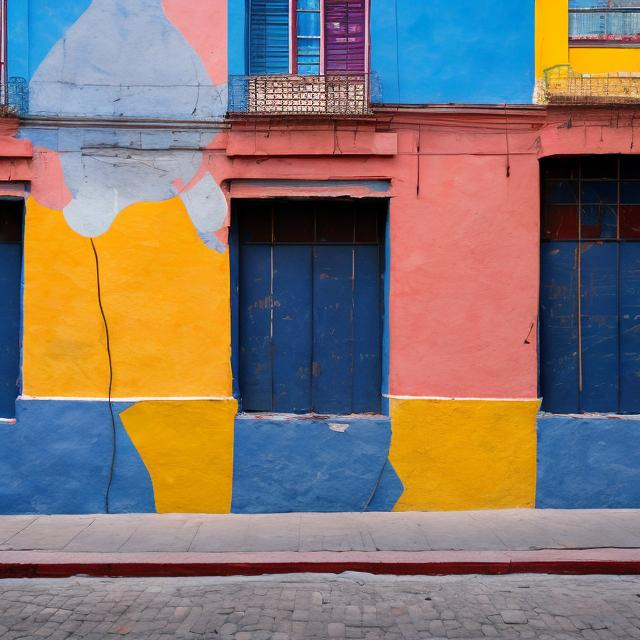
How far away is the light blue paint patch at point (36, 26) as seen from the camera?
271 inches

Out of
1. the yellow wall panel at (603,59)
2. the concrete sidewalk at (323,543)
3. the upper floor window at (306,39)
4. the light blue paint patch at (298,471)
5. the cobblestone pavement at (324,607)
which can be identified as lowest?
the cobblestone pavement at (324,607)

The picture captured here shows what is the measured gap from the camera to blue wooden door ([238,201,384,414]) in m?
7.29

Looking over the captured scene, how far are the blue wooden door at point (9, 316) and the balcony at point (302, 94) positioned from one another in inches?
108

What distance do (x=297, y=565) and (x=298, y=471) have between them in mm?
1443

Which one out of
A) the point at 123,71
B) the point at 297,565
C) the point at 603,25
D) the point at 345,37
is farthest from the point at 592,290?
the point at 123,71

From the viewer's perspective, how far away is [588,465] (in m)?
6.92

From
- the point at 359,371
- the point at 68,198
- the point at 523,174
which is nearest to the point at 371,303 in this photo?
the point at 359,371

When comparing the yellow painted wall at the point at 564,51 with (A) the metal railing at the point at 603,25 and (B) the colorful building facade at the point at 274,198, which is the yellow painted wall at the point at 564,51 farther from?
(A) the metal railing at the point at 603,25

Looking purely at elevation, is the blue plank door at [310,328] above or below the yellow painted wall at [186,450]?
above

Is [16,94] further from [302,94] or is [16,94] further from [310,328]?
[310,328]

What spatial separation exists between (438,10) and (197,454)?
534 centimetres

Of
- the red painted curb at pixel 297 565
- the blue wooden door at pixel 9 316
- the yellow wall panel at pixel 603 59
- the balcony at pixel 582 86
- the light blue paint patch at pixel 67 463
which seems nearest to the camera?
the red painted curb at pixel 297 565

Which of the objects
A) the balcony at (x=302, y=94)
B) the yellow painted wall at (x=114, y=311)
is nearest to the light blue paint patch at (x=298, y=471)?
the yellow painted wall at (x=114, y=311)

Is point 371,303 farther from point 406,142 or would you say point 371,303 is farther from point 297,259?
point 406,142
